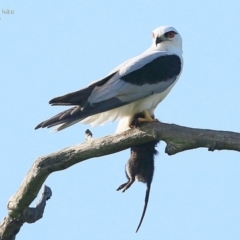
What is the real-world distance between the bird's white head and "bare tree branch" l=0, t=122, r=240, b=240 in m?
1.73

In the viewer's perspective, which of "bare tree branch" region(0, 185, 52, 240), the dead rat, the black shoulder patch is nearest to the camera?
"bare tree branch" region(0, 185, 52, 240)

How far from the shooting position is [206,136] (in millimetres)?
6352

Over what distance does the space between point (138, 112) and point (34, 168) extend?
4.65 feet

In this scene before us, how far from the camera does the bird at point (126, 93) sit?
7.46 meters

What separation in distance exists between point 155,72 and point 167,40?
0.72 m

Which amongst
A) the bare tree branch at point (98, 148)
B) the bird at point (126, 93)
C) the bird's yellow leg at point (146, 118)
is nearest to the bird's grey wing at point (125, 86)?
the bird at point (126, 93)

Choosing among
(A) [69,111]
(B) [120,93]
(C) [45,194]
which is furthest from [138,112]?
(C) [45,194]

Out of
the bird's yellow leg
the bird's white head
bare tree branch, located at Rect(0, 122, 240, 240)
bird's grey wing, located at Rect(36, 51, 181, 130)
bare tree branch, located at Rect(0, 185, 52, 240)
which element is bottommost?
bare tree branch, located at Rect(0, 185, 52, 240)

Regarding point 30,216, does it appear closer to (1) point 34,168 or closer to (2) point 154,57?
(1) point 34,168

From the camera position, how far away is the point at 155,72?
8.02 meters

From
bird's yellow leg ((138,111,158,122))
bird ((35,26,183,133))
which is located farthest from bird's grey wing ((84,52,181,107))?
bird's yellow leg ((138,111,158,122))

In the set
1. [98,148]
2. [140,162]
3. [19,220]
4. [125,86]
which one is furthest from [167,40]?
[19,220]

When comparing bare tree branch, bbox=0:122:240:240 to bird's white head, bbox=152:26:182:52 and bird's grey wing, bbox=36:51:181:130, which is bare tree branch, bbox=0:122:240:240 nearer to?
bird's grey wing, bbox=36:51:181:130

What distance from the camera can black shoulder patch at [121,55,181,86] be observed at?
7.91 metres
